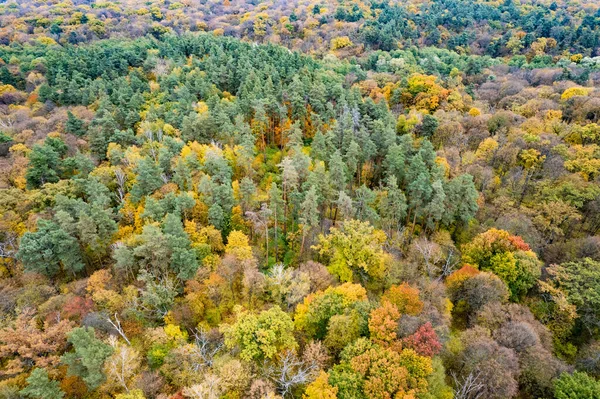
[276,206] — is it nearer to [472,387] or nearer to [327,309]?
[327,309]

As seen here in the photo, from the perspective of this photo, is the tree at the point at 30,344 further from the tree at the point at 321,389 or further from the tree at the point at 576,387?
the tree at the point at 576,387

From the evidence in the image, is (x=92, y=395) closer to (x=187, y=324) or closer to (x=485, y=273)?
(x=187, y=324)

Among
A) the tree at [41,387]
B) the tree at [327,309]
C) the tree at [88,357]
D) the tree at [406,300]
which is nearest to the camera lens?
the tree at [41,387]

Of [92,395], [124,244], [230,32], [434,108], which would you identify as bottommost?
[92,395]

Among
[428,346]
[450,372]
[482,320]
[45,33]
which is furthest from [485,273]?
[45,33]

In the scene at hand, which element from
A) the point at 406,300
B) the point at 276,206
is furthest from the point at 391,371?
the point at 276,206

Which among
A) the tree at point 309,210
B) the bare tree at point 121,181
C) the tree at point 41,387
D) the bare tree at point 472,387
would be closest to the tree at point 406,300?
the bare tree at point 472,387
